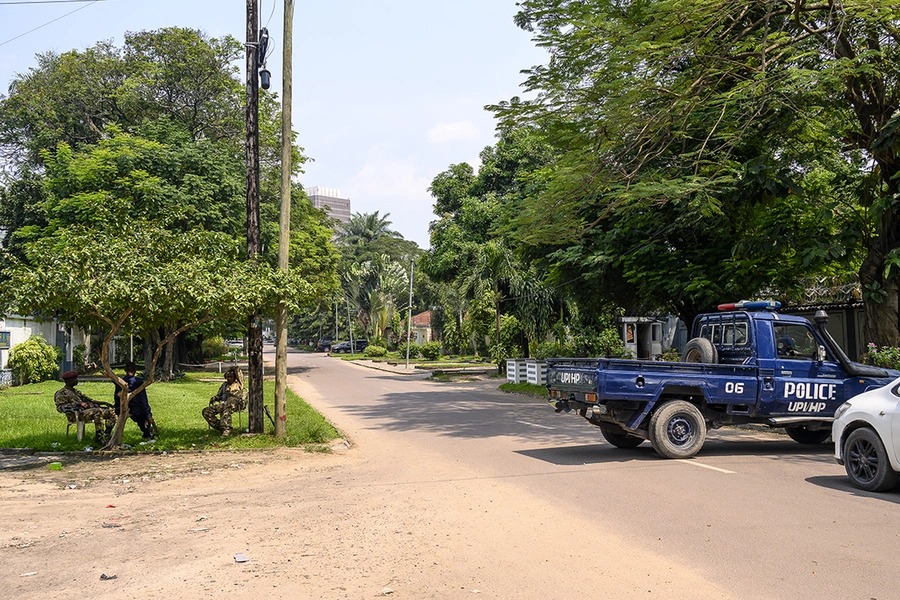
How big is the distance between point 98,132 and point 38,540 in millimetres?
32662

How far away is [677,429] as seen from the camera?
11094mm

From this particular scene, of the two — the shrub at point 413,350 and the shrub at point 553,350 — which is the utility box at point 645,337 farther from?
the shrub at point 413,350

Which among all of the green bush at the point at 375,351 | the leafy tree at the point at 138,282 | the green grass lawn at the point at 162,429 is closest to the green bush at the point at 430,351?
the green bush at the point at 375,351

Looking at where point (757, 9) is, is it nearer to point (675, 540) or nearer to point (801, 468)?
point (801, 468)

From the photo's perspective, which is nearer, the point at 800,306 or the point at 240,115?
the point at 800,306

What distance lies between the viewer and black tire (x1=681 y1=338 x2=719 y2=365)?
11.7 m

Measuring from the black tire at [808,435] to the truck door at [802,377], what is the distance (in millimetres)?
1308

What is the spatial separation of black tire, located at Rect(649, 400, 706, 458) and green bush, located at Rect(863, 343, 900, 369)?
222 inches

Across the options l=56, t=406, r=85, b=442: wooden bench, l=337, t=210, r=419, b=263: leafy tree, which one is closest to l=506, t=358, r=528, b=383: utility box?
l=56, t=406, r=85, b=442: wooden bench

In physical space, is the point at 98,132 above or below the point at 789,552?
above

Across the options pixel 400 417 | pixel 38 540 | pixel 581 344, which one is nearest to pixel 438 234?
pixel 581 344

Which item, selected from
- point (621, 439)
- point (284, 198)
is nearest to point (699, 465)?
point (621, 439)

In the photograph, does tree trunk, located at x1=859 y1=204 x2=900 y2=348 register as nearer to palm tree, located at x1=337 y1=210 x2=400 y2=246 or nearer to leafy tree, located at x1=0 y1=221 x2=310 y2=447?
leafy tree, located at x1=0 y1=221 x2=310 y2=447

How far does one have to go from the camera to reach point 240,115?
123 feet
